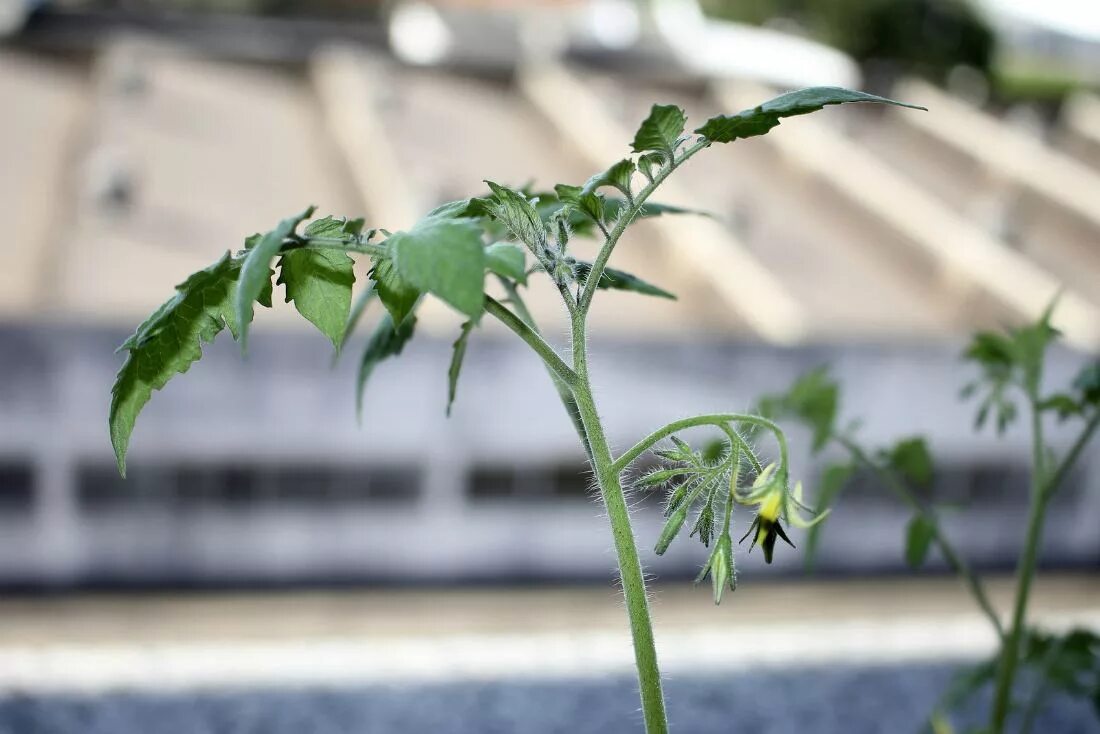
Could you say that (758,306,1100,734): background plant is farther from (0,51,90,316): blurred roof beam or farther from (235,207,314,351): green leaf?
(0,51,90,316): blurred roof beam

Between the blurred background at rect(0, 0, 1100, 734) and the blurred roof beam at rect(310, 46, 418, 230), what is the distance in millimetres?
32

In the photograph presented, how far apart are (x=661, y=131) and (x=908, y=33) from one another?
13.5 meters

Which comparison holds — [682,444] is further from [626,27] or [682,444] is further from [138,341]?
[626,27]

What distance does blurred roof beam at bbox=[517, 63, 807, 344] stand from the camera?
4.55 metres

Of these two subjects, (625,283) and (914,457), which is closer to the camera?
(625,283)

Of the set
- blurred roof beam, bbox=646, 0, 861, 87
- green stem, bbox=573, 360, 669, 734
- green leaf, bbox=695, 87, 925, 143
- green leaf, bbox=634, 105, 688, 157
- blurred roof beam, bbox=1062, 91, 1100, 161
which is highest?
blurred roof beam, bbox=646, 0, 861, 87

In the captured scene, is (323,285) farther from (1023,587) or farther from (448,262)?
(1023,587)

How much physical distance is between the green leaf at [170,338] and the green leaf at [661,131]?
0.64 ft

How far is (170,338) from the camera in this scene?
Result: 58cm

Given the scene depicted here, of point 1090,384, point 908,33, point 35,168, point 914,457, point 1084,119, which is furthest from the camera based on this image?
point 908,33

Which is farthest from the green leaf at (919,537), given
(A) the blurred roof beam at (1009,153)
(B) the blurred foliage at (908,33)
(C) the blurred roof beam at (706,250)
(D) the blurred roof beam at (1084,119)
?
(B) the blurred foliage at (908,33)

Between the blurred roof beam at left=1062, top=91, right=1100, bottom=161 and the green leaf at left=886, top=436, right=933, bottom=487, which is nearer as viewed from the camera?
the green leaf at left=886, top=436, right=933, bottom=487

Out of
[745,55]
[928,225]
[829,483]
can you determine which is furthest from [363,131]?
[829,483]

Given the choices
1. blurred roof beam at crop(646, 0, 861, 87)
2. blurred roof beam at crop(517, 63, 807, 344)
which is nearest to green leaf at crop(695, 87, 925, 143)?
blurred roof beam at crop(517, 63, 807, 344)
